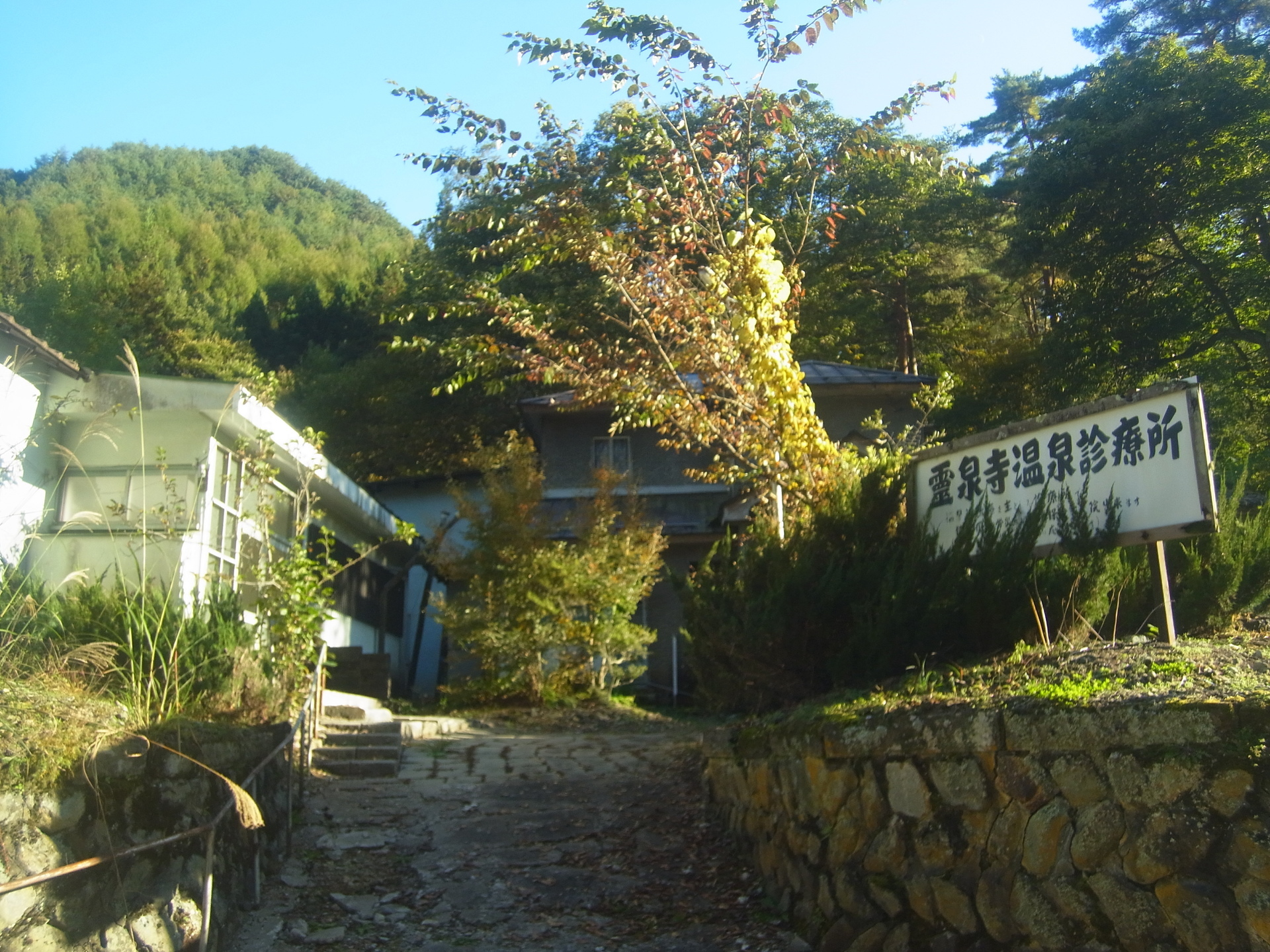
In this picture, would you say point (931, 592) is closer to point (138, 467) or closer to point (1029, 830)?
point (1029, 830)

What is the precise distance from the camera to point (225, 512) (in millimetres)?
10977

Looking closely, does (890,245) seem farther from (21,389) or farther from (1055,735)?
(1055,735)

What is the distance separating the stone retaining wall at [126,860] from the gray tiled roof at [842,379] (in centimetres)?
1351

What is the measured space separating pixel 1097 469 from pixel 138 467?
870cm

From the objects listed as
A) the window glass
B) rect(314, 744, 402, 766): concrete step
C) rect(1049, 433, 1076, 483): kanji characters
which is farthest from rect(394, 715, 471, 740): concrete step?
rect(1049, 433, 1076, 483): kanji characters

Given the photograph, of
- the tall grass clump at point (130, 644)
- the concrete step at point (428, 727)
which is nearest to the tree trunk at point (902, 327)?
the concrete step at point (428, 727)

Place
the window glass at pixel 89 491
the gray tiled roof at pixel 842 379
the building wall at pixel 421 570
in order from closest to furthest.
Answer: the window glass at pixel 89 491
the gray tiled roof at pixel 842 379
the building wall at pixel 421 570

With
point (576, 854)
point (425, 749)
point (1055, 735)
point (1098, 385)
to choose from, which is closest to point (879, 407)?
point (1098, 385)

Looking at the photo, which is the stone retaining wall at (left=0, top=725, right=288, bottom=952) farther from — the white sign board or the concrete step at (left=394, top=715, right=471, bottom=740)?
the concrete step at (left=394, top=715, right=471, bottom=740)

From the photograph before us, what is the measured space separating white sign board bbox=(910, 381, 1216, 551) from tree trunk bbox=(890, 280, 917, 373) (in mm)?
19789

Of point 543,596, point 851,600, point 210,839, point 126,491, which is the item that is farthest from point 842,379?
point 210,839

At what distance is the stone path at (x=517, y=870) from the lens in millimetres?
5750

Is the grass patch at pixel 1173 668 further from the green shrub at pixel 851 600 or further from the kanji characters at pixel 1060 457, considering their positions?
the kanji characters at pixel 1060 457

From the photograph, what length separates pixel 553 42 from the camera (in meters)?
8.73
